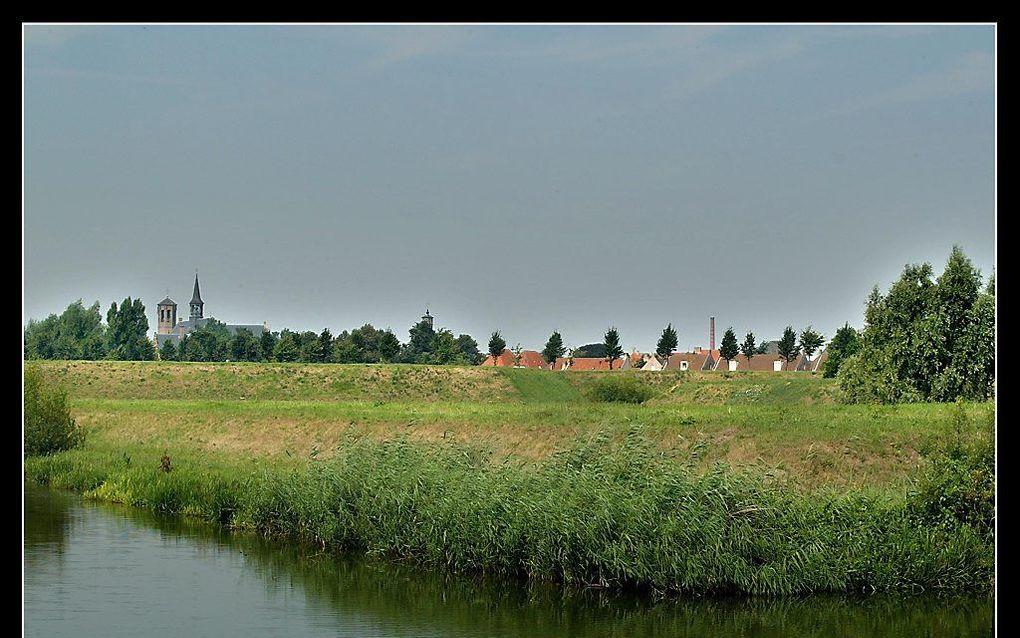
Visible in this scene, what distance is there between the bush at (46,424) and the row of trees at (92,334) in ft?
85.2

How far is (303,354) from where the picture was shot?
57.6m

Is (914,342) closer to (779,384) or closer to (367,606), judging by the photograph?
(779,384)

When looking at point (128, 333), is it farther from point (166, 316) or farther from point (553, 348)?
point (553, 348)

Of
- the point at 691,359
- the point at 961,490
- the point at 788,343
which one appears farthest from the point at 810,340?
the point at 961,490

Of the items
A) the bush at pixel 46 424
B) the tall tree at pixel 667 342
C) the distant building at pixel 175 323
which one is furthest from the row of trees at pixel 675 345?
the bush at pixel 46 424

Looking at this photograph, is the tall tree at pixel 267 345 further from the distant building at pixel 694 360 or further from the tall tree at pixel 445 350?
the distant building at pixel 694 360

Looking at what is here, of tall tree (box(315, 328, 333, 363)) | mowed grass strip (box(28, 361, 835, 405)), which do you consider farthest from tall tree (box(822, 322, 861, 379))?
tall tree (box(315, 328, 333, 363))

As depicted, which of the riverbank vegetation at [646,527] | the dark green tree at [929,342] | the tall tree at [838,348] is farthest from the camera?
the tall tree at [838,348]

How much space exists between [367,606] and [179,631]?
2.38m

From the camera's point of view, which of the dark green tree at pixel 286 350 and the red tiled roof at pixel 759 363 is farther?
the red tiled roof at pixel 759 363

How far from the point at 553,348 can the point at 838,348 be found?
16.9m

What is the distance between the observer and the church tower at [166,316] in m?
71.8

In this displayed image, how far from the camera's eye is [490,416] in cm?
2959
